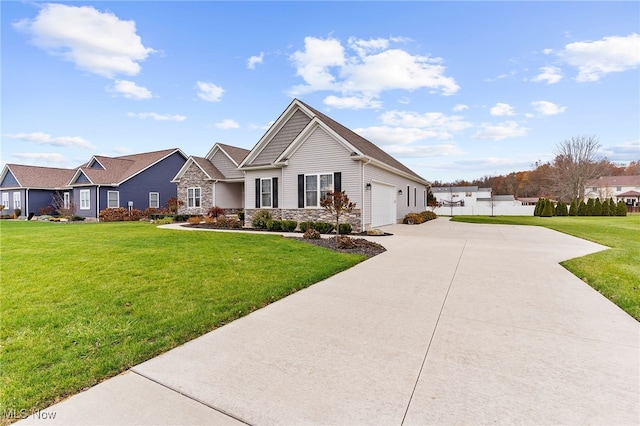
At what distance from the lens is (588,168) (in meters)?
39.8

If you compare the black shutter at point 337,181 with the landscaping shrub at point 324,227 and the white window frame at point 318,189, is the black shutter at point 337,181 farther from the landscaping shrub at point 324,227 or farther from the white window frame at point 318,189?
the landscaping shrub at point 324,227

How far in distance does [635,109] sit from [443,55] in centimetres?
1102

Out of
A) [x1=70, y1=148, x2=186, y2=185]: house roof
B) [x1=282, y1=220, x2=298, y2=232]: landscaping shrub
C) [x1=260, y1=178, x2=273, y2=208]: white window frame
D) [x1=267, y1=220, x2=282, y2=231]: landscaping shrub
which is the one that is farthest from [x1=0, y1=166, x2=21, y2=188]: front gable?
[x1=282, y1=220, x2=298, y2=232]: landscaping shrub

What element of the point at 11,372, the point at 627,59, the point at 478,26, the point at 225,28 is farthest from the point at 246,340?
the point at 627,59

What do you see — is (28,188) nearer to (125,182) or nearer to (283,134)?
(125,182)

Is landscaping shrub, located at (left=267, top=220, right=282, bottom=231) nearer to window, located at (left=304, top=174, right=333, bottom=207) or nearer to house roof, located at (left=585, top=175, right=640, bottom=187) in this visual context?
window, located at (left=304, top=174, right=333, bottom=207)

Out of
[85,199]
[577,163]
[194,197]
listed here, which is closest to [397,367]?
[194,197]

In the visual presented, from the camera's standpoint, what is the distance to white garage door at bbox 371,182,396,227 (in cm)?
1485

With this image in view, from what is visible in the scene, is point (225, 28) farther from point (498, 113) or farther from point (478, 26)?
point (498, 113)

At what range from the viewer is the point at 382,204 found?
1617 centimetres

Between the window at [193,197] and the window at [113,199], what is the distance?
6961 mm

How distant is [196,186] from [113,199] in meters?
8.04

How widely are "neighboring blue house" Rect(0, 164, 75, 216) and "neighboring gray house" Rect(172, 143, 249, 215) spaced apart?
12302mm

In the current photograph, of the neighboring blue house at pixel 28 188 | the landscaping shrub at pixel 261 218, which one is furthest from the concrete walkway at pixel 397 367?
the neighboring blue house at pixel 28 188
